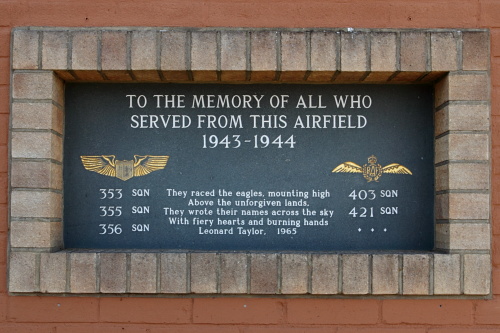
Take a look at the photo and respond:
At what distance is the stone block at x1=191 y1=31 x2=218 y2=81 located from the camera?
11.6 feet

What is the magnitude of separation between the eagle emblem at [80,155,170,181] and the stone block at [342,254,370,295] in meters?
1.32

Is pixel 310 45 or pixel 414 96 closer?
pixel 310 45

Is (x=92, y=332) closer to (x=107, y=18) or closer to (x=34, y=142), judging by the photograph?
(x=34, y=142)

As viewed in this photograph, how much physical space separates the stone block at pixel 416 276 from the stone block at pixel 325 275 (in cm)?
42

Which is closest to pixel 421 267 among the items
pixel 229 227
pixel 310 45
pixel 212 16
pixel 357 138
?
pixel 357 138

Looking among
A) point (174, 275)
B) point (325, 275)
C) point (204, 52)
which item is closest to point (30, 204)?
point (174, 275)

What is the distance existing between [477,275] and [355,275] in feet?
2.41

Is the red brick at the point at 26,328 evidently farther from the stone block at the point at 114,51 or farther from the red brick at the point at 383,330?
the red brick at the point at 383,330

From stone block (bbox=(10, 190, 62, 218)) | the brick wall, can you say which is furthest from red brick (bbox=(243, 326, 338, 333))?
stone block (bbox=(10, 190, 62, 218))

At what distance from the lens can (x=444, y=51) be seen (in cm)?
356

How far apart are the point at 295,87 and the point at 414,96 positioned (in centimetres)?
77

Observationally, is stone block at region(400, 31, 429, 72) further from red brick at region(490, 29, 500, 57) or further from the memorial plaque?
red brick at region(490, 29, 500, 57)

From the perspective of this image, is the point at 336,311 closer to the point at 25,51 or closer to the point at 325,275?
the point at 325,275

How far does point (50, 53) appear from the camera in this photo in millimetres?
3559
